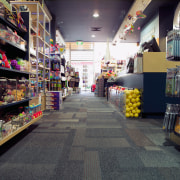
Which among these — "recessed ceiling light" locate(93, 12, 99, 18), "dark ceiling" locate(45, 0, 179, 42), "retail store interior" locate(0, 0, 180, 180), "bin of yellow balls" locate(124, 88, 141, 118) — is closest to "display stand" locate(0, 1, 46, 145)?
"retail store interior" locate(0, 0, 180, 180)

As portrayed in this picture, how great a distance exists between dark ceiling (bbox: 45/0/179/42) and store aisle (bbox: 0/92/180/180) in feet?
16.7

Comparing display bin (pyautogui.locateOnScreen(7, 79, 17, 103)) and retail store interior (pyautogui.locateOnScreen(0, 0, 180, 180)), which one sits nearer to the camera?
retail store interior (pyautogui.locateOnScreen(0, 0, 180, 180))

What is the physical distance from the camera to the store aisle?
49.7 inches

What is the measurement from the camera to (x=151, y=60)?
3.20m

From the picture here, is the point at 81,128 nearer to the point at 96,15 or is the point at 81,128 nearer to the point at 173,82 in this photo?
the point at 173,82

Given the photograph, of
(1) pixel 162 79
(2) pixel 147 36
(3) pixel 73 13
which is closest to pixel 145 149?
(1) pixel 162 79

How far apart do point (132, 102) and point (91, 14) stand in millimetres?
5635

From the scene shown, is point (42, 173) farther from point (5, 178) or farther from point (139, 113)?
point (139, 113)

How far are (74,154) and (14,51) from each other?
5.86 ft

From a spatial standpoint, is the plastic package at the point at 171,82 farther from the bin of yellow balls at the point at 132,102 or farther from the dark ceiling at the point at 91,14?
the dark ceiling at the point at 91,14

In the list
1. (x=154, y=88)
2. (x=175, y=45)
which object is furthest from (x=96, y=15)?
(x=175, y=45)

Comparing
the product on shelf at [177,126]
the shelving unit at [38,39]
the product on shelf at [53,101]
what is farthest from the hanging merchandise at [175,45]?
the product on shelf at [53,101]

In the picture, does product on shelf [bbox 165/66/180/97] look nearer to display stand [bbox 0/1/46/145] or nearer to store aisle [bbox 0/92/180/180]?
store aisle [bbox 0/92/180/180]

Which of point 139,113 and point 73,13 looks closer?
point 139,113
